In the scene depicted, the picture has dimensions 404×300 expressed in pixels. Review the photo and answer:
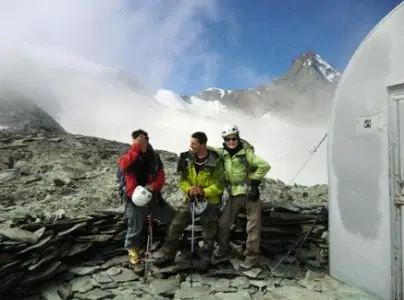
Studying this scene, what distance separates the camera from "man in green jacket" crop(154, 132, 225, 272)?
19.1 feet

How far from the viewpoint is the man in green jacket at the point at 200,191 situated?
583 cm

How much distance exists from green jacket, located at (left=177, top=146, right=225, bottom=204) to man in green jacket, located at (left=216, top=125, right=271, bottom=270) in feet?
0.54

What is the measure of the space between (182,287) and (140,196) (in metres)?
1.69

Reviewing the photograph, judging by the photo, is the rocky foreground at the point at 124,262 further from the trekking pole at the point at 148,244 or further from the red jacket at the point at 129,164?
the red jacket at the point at 129,164

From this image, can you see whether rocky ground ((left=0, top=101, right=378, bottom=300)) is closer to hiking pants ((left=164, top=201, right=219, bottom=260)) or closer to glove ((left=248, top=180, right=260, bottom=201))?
hiking pants ((left=164, top=201, right=219, bottom=260))

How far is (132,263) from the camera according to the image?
5926 mm

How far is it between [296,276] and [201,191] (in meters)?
2.35

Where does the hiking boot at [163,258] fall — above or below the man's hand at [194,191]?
below

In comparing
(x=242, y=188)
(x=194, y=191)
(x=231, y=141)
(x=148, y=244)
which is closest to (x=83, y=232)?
(x=148, y=244)

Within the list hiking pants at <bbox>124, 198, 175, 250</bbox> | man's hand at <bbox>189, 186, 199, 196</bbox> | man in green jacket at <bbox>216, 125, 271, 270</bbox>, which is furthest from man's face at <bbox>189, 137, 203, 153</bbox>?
hiking pants at <bbox>124, 198, 175, 250</bbox>

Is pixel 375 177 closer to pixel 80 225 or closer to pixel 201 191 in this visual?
pixel 201 191

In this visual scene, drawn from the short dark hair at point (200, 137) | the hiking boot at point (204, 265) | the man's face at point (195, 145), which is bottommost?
the hiking boot at point (204, 265)

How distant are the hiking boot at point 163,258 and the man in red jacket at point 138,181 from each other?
0.89 ft

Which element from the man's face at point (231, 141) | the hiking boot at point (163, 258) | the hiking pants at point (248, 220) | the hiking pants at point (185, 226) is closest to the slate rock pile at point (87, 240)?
the hiking boot at point (163, 258)
